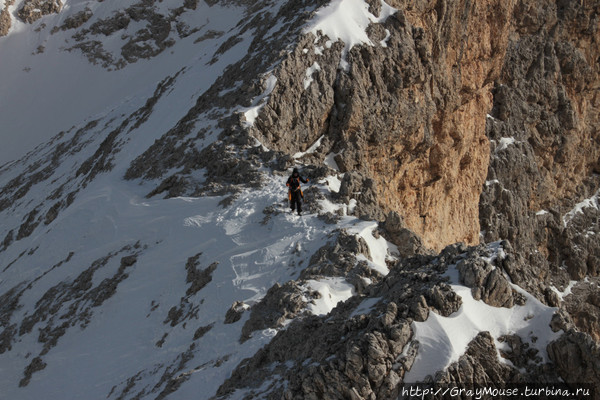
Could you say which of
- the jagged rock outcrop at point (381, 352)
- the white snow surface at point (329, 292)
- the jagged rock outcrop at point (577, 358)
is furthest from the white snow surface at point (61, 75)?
the jagged rock outcrop at point (577, 358)

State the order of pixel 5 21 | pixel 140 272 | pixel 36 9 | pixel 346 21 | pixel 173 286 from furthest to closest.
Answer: pixel 36 9, pixel 5 21, pixel 346 21, pixel 140 272, pixel 173 286

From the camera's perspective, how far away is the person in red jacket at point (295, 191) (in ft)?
64.3

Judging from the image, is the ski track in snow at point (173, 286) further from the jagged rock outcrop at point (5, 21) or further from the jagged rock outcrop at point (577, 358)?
the jagged rock outcrop at point (5, 21)

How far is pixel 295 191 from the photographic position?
1983 centimetres

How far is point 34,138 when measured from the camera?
64.2 metres

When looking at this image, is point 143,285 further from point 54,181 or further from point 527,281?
point 54,181

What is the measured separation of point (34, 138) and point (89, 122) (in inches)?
643

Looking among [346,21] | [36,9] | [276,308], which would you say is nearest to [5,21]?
[36,9]

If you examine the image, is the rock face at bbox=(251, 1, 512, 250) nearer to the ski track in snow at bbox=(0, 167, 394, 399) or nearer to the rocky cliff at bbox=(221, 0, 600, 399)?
the rocky cliff at bbox=(221, 0, 600, 399)

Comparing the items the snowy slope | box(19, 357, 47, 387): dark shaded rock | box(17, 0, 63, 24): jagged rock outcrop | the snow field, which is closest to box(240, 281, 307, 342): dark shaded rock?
the snowy slope

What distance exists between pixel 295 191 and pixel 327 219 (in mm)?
1334

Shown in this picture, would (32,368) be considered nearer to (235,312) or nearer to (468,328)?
(235,312)

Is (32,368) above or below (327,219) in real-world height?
below

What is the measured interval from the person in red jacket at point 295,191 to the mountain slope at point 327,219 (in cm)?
48
